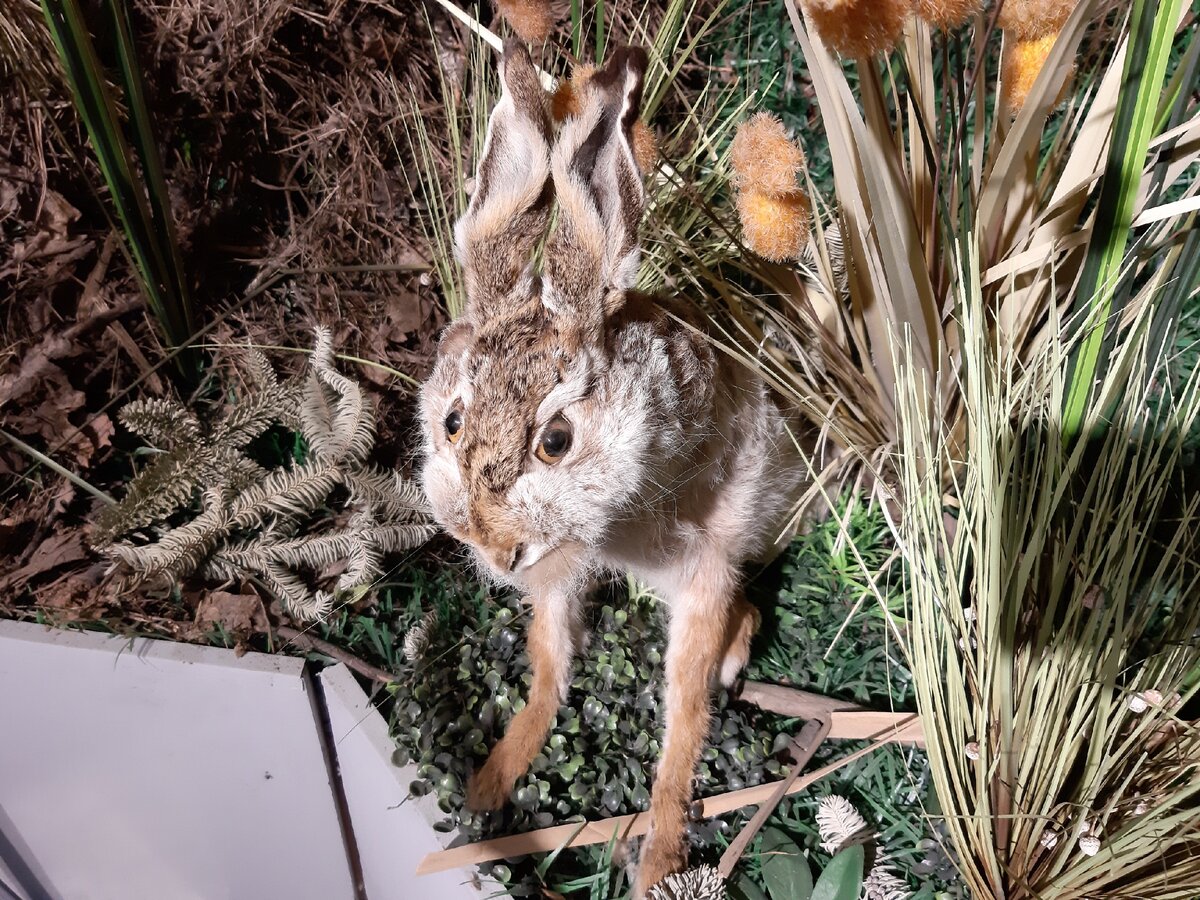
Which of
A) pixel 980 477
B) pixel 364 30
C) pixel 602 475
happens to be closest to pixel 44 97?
pixel 364 30

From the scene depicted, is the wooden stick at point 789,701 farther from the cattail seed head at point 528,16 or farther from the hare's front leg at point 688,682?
the cattail seed head at point 528,16

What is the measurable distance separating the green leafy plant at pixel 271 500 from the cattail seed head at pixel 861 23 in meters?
1.09

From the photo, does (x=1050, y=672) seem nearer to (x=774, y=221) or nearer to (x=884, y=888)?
(x=884, y=888)

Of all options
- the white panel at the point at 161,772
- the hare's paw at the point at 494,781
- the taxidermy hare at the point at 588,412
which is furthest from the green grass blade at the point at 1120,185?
the white panel at the point at 161,772

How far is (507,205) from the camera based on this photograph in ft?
3.47

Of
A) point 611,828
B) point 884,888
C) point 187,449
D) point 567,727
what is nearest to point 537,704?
point 567,727

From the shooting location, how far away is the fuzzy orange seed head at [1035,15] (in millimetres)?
876

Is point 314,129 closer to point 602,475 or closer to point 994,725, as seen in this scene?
point 602,475

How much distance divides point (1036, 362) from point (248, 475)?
4.42ft

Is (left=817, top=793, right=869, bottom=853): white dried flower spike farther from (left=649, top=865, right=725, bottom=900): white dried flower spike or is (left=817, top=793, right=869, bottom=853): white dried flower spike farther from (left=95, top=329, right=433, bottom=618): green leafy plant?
(left=95, top=329, right=433, bottom=618): green leafy plant

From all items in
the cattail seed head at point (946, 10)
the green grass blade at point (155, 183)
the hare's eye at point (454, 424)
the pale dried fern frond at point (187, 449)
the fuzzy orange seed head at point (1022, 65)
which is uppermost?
the fuzzy orange seed head at point (1022, 65)

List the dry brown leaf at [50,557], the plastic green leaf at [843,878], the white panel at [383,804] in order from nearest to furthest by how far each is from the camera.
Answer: the plastic green leaf at [843,878]
the white panel at [383,804]
the dry brown leaf at [50,557]

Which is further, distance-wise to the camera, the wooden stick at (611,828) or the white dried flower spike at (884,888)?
the wooden stick at (611,828)

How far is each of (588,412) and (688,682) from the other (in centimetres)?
55
